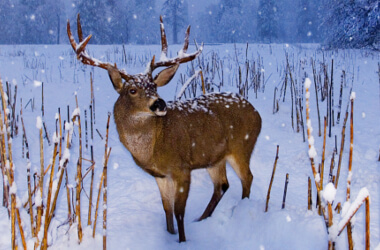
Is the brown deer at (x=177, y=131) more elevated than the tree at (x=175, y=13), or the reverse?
the tree at (x=175, y=13)

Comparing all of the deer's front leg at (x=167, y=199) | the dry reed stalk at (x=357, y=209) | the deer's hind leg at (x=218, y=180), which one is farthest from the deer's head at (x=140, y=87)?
the dry reed stalk at (x=357, y=209)

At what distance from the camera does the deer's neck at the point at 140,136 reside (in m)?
3.35

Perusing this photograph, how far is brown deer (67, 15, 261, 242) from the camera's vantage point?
335cm

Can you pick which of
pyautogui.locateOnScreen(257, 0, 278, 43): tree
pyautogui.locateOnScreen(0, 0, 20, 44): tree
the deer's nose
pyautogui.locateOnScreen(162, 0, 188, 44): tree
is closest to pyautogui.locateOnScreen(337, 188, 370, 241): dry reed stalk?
the deer's nose

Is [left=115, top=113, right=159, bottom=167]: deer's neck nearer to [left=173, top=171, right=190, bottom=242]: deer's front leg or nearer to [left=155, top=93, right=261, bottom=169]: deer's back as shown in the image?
[left=155, top=93, right=261, bottom=169]: deer's back

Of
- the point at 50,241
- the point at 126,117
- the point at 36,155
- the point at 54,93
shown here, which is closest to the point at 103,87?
the point at 54,93

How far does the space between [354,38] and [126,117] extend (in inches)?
657

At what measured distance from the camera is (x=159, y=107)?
3027 millimetres

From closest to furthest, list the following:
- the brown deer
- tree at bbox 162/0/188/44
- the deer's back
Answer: the brown deer, the deer's back, tree at bbox 162/0/188/44

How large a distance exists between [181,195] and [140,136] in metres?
0.63

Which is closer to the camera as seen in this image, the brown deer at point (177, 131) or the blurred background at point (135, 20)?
the brown deer at point (177, 131)

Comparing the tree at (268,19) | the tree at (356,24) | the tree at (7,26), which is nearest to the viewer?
the tree at (356,24)

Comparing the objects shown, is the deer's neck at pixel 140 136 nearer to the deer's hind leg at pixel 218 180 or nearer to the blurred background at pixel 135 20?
the deer's hind leg at pixel 218 180

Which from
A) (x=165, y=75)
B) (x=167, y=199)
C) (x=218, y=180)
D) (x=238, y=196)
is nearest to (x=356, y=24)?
(x=238, y=196)
